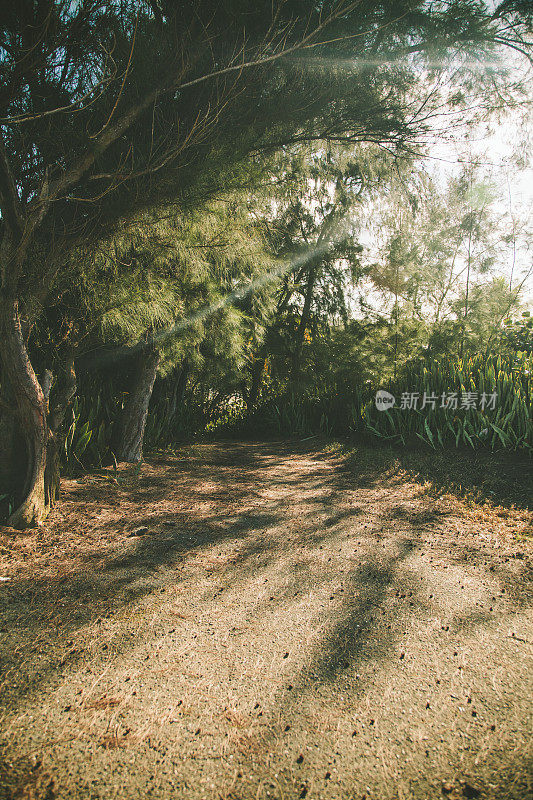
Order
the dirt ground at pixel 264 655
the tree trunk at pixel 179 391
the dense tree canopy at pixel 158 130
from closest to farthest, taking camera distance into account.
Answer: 1. the dirt ground at pixel 264 655
2. the dense tree canopy at pixel 158 130
3. the tree trunk at pixel 179 391

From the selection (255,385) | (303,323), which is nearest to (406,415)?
(303,323)

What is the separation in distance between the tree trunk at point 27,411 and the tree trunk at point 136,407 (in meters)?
1.69

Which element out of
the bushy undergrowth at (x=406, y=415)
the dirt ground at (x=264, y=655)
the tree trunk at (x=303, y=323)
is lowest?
the dirt ground at (x=264, y=655)

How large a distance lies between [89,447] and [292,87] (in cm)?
361

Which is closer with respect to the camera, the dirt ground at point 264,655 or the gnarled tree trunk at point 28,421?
the dirt ground at point 264,655

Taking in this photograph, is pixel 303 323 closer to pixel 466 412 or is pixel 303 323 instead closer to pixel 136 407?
pixel 466 412

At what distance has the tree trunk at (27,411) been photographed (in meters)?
2.41

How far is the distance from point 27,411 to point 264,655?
81.9 inches

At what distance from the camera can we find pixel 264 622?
176 cm

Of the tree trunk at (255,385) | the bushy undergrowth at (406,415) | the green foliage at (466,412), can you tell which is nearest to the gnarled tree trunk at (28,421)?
the bushy undergrowth at (406,415)

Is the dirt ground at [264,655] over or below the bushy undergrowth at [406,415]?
below

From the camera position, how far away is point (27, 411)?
2568 mm

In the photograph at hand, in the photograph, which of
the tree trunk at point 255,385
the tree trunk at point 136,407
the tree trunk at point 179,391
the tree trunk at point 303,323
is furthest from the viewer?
the tree trunk at point 255,385

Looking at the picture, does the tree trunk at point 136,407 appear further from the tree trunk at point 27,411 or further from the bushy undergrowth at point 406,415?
the tree trunk at point 27,411
